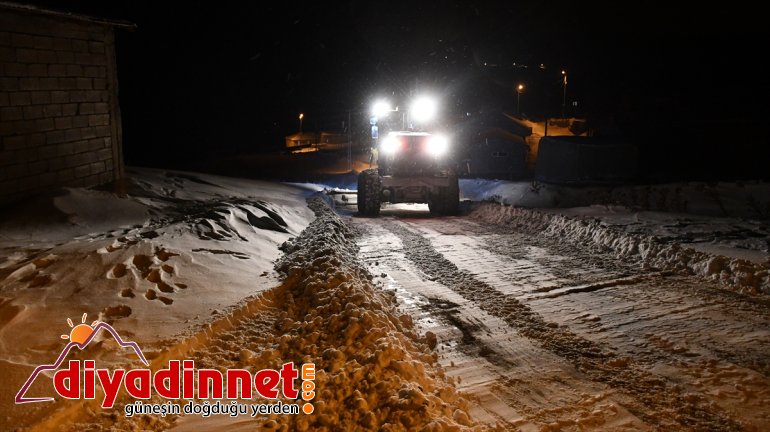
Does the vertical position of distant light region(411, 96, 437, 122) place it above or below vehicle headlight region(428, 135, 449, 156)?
above

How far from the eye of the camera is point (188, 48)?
240ft

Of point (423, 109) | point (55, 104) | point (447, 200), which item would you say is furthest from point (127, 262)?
point (423, 109)

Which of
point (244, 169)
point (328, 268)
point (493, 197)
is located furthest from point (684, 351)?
point (244, 169)

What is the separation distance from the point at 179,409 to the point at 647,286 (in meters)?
6.30

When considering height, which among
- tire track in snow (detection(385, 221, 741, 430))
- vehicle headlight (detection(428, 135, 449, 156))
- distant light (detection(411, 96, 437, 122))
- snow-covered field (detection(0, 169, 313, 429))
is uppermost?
distant light (detection(411, 96, 437, 122))

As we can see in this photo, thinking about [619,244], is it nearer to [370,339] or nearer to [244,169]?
[370,339]

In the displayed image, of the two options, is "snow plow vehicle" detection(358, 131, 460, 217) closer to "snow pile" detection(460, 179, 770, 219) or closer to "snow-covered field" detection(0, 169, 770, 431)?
"snow pile" detection(460, 179, 770, 219)

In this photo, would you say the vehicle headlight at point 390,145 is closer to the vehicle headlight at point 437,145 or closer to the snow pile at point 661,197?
the vehicle headlight at point 437,145

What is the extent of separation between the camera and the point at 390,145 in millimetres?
15023

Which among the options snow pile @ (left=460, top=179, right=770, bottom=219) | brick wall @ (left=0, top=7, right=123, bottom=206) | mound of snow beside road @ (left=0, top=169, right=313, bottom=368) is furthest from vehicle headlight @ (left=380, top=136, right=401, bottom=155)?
brick wall @ (left=0, top=7, right=123, bottom=206)

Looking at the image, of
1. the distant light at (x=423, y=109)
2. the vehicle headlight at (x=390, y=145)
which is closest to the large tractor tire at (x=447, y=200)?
the vehicle headlight at (x=390, y=145)

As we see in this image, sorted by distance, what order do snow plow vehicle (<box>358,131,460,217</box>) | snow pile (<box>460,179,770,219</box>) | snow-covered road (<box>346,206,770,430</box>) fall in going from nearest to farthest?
snow-covered road (<box>346,206,770,430</box>)
snow pile (<box>460,179,770,219</box>)
snow plow vehicle (<box>358,131,460,217</box>)

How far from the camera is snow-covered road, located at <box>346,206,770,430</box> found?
160 inches

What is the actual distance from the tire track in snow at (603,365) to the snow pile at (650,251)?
123 inches
